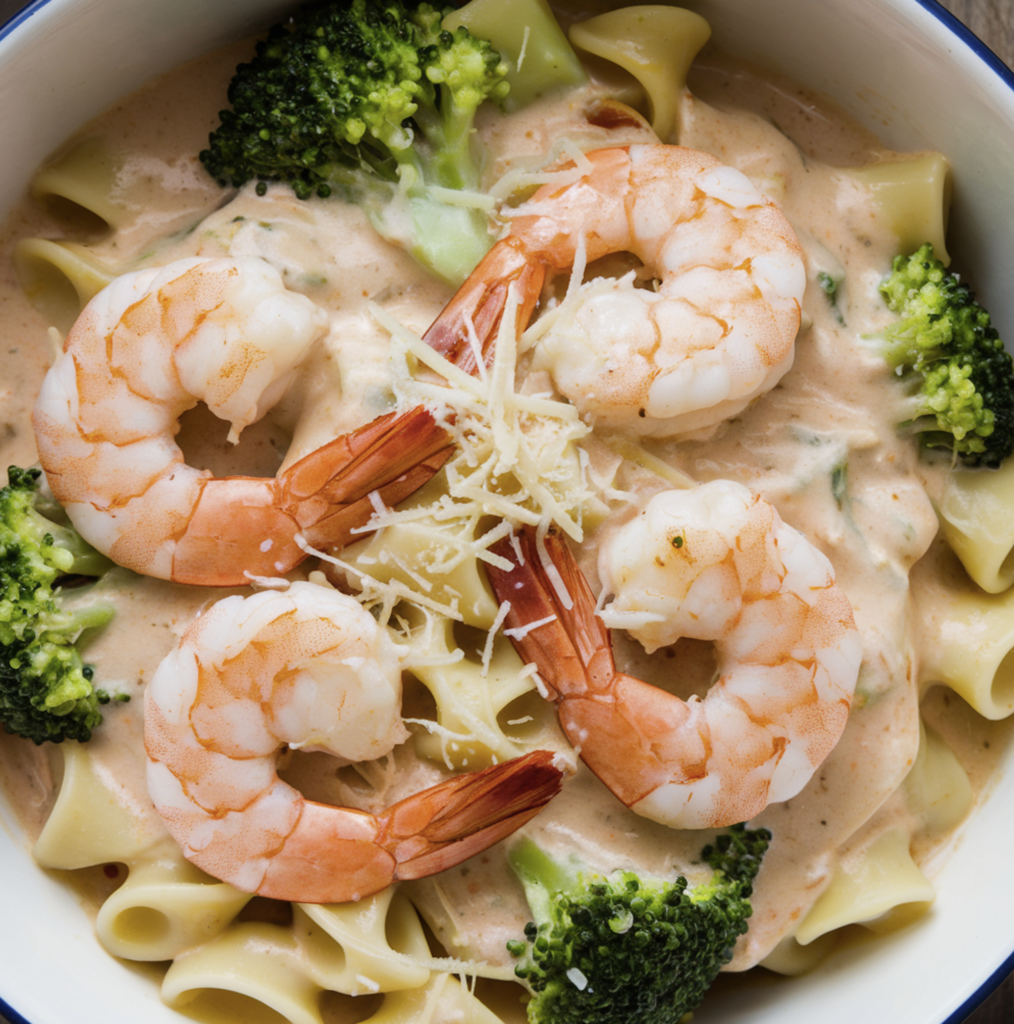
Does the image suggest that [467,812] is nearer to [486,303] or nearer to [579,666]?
[579,666]

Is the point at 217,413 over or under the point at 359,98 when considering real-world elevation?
under

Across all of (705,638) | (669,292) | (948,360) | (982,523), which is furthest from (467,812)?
(948,360)

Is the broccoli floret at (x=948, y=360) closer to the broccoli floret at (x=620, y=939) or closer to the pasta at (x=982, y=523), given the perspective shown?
the pasta at (x=982, y=523)

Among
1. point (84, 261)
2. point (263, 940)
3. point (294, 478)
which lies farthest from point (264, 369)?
point (263, 940)

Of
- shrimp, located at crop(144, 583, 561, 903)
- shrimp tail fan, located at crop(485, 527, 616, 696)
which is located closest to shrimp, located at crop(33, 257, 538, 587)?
shrimp, located at crop(144, 583, 561, 903)

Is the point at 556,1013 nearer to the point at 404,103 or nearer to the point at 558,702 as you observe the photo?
the point at 558,702

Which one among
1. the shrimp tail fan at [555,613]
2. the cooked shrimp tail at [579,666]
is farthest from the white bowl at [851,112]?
the shrimp tail fan at [555,613]
